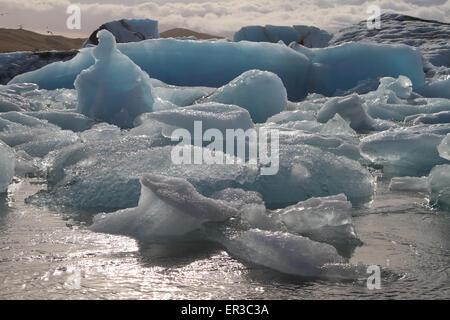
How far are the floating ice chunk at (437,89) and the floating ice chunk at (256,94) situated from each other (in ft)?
12.3

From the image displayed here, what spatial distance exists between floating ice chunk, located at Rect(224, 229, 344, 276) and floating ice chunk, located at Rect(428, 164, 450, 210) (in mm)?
1075

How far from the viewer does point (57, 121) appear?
230 inches

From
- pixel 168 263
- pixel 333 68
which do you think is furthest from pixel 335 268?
pixel 333 68

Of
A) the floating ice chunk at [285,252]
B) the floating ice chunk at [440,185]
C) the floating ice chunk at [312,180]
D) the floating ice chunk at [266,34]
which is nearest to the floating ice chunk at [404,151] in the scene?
the floating ice chunk at [312,180]

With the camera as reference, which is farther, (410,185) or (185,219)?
(410,185)

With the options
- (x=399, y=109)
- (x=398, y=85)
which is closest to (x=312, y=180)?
(x=399, y=109)

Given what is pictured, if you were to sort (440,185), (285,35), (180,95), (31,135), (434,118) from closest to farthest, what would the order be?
(440,185), (31,135), (434,118), (180,95), (285,35)

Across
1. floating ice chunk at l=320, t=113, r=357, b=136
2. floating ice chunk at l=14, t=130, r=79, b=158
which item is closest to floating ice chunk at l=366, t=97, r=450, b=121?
floating ice chunk at l=320, t=113, r=357, b=136

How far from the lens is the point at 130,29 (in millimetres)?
13562

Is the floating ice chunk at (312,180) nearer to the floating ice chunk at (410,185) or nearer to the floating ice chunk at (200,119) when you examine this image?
the floating ice chunk at (410,185)

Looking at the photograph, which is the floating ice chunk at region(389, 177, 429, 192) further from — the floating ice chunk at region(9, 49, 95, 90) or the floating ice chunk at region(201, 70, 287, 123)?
the floating ice chunk at region(9, 49, 95, 90)

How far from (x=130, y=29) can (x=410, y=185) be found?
441 inches

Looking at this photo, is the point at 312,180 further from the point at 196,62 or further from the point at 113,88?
the point at 196,62

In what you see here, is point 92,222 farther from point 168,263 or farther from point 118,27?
point 118,27
